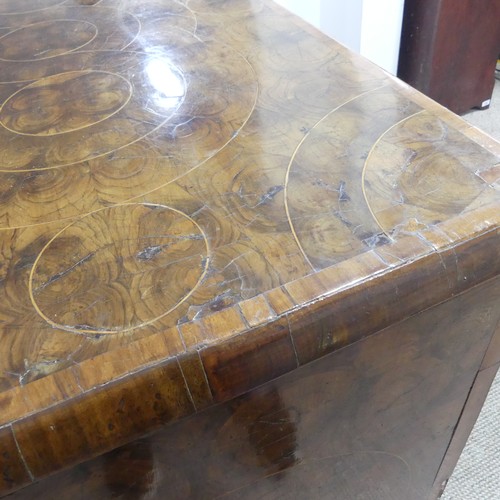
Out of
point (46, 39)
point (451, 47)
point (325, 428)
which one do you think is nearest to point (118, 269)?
point (325, 428)

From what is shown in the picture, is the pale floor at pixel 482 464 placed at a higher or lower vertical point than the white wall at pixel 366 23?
lower

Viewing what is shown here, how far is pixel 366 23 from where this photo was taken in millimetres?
1539

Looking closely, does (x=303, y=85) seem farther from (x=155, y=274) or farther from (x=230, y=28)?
(x=155, y=274)

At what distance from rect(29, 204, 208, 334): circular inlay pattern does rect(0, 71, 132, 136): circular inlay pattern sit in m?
0.20

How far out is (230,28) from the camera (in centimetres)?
83

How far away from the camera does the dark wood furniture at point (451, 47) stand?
1.53m

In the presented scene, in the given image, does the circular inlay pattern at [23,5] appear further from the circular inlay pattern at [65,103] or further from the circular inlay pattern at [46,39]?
the circular inlay pattern at [65,103]

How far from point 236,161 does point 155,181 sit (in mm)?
84

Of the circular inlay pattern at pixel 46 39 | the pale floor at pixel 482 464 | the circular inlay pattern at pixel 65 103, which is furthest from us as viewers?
the pale floor at pixel 482 464

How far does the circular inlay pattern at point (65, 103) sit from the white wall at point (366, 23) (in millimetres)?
965

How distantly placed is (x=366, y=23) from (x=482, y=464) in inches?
45.8

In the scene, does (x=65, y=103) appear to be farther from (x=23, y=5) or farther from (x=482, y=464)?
(x=482, y=464)

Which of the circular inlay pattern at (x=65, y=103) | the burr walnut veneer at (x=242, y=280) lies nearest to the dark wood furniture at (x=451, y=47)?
the burr walnut veneer at (x=242, y=280)

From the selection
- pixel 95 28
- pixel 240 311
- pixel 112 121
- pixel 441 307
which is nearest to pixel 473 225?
pixel 441 307
